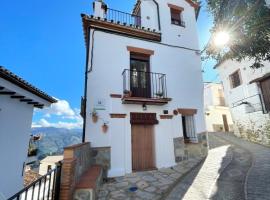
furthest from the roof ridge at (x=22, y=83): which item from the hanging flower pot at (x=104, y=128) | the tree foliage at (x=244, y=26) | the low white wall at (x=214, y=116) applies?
the low white wall at (x=214, y=116)

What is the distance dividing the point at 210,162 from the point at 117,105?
189 inches

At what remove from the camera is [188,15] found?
10.4 metres

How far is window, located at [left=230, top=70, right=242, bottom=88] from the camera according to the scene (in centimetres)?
1338

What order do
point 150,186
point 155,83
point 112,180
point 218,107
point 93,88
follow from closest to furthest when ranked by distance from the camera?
point 150,186
point 112,180
point 93,88
point 155,83
point 218,107

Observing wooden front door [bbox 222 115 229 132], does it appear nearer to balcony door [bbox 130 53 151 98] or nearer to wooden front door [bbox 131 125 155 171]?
balcony door [bbox 130 53 151 98]

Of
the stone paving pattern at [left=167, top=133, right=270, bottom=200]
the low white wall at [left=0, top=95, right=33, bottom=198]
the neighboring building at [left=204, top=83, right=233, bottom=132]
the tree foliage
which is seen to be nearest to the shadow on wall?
the stone paving pattern at [left=167, top=133, right=270, bottom=200]

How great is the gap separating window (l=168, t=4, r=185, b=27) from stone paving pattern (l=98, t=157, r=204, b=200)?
816 centimetres

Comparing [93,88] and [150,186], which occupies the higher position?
[93,88]

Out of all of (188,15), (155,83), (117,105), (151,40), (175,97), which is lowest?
(117,105)

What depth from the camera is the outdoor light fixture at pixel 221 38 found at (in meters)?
6.47

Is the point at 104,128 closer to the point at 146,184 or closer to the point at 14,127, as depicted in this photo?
the point at 146,184

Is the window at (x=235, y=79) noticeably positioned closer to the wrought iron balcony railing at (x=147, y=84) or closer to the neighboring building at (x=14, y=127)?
the wrought iron balcony railing at (x=147, y=84)

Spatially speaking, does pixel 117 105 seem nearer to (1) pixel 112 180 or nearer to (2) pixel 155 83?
(2) pixel 155 83

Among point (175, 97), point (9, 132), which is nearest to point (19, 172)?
point (9, 132)
